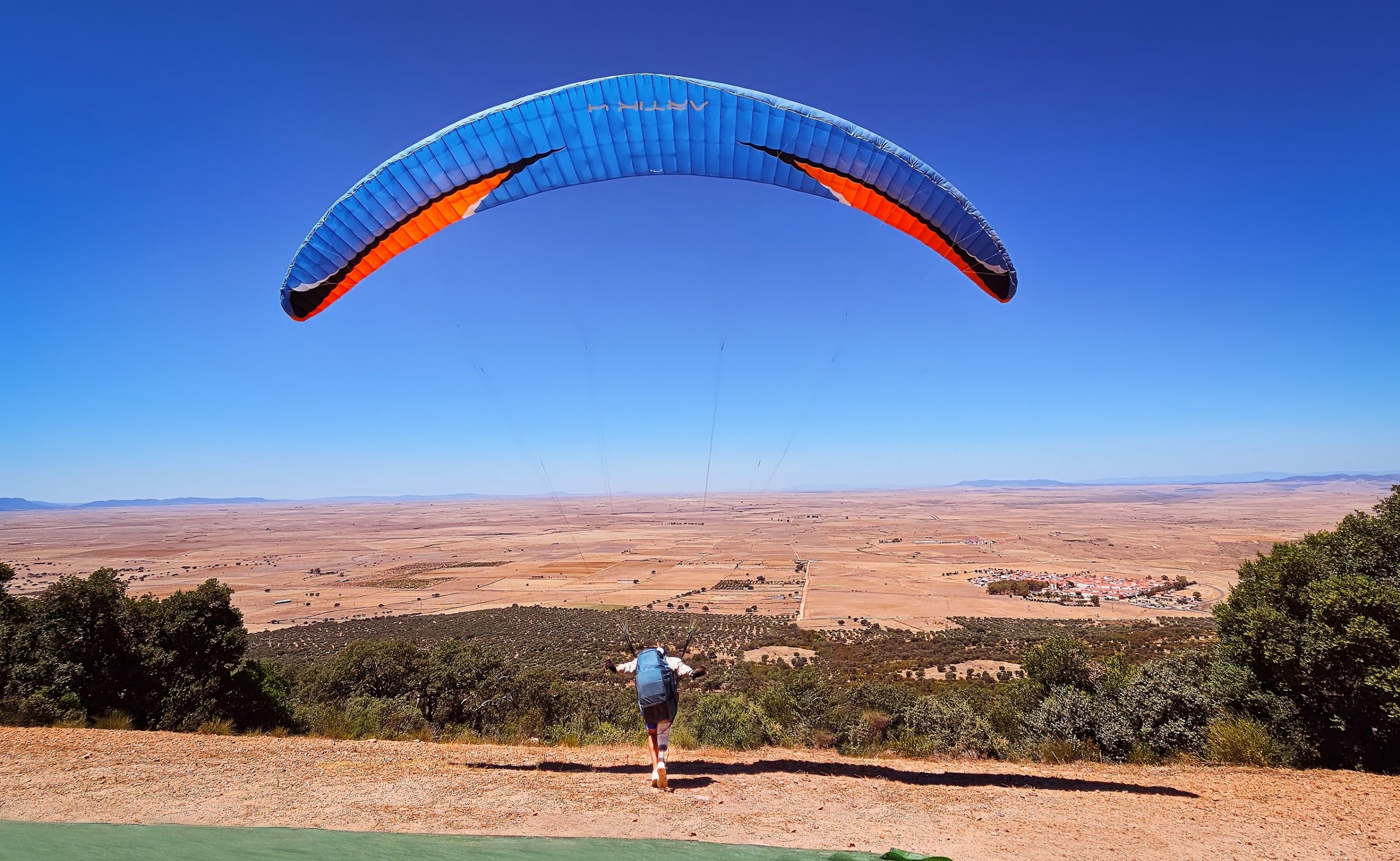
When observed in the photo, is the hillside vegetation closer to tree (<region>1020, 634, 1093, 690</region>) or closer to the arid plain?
tree (<region>1020, 634, 1093, 690</region>)

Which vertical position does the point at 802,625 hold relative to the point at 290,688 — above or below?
below

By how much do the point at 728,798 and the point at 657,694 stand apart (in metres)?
1.23

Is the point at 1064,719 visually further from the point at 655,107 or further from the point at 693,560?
the point at 693,560

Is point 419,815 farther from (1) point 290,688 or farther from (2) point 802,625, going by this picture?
(2) point 802,625

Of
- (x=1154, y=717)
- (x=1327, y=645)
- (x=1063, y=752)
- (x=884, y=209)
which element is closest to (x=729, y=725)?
(x=1063, y=752)

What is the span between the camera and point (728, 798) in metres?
5.95

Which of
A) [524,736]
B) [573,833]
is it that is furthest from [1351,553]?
[524,736]

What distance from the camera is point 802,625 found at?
40.1m

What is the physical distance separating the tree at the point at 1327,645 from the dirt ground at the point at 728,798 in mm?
1011

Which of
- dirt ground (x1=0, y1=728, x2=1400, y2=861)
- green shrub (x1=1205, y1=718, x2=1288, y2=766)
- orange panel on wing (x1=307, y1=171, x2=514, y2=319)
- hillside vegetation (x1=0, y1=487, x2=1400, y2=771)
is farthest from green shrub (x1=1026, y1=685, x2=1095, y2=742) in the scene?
orange panel on wing (x1=307, y1=171, x2=514, y2=319)

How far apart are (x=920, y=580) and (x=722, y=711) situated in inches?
2166

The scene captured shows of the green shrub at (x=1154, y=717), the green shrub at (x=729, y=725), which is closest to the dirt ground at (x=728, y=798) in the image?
the green shrub at (x=729, y=725)

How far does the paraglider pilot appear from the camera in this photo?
6.20 m

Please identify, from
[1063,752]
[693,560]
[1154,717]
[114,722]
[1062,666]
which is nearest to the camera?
[1063,752]
